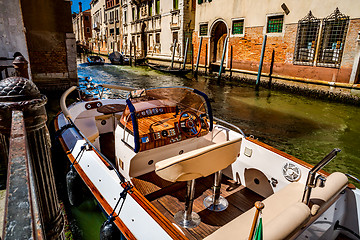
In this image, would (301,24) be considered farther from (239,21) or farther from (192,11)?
(192,11)

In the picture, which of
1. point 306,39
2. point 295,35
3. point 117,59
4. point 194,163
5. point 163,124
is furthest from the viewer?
point 117,59

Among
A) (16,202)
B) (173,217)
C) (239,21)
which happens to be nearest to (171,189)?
(173,217)

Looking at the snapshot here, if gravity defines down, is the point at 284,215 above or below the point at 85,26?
below

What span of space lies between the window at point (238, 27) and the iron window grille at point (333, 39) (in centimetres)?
477

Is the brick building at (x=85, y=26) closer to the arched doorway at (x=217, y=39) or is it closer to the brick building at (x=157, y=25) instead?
the brick building at (x=157, y=25)

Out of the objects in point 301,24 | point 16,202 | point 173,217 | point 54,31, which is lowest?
point 173,217

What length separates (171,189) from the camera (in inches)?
116

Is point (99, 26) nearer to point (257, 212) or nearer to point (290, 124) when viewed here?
point (290, 124)

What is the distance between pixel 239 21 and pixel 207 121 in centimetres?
1268

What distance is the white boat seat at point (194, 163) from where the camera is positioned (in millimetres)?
1983

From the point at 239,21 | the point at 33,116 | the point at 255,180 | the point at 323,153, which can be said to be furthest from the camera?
the point at 239,21

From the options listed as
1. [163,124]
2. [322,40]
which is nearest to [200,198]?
[163,124]

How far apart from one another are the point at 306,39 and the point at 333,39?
1203 mm

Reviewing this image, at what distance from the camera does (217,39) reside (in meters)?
16.8
